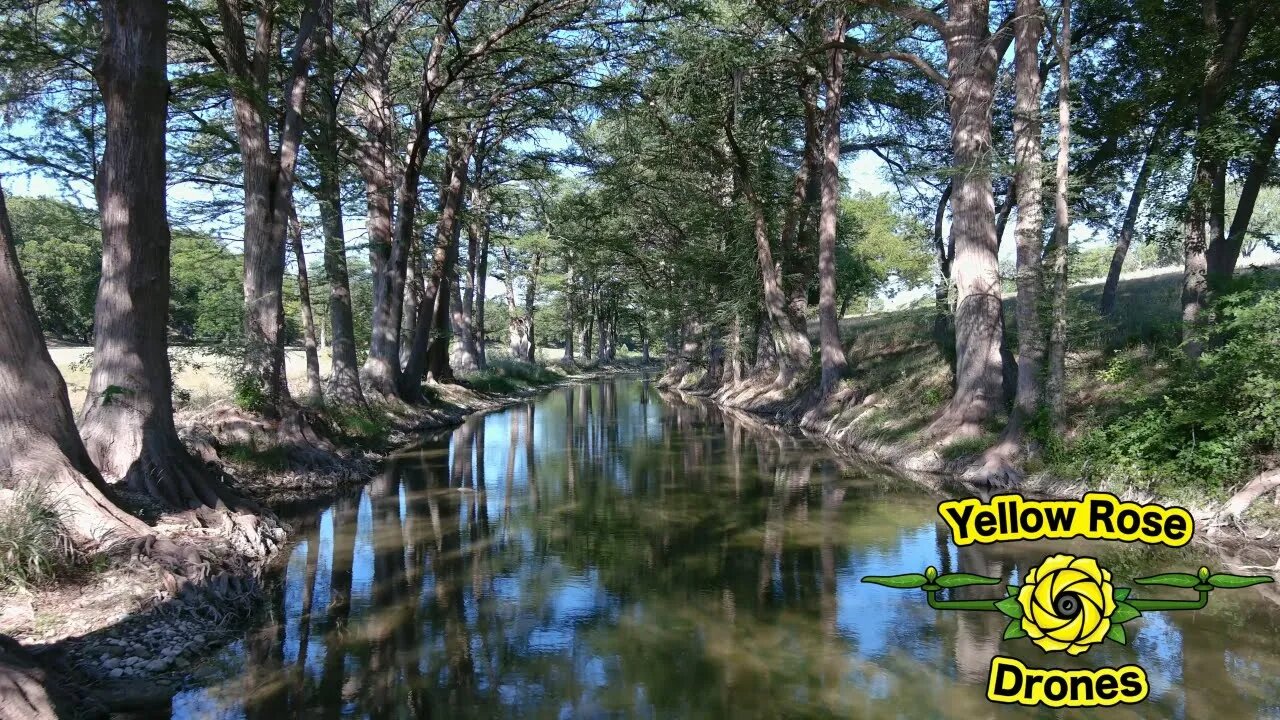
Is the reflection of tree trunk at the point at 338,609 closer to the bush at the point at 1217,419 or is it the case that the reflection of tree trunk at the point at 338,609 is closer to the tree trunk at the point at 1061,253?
the bush at the point at 1217,419

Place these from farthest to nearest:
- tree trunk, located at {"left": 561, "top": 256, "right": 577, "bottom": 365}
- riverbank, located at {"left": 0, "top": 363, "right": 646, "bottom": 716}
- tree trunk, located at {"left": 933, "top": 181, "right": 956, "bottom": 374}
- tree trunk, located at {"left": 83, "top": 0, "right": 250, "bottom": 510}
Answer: tree trunk, located at {"left": 561, "top": 256, "right": 577, "bottom": 365}
tree trunk, located at {"left": 933, "top": 181, "right": 956, "bottom": 374}
tree trunk, located at {"left": 83, "top": 0, "right": 250, "bottom": 510}
riverbank, located at {"left": 0, "top": 363, "right": 646, "bottom": 716}

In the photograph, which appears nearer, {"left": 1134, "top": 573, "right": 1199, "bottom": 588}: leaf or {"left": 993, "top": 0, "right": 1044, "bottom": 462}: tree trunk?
{"left": 1134, "top": 573, "right": 1199, "bottom": 588}: leaf

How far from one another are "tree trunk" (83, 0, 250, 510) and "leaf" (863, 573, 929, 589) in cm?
705

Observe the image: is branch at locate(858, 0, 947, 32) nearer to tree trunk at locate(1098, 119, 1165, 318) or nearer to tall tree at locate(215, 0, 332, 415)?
tree trunk at locate(1098, 119, 1165, 318)

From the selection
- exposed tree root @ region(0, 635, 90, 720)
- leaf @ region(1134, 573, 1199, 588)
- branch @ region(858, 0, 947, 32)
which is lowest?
leaf @ region(1134, 573, 1199, 588)

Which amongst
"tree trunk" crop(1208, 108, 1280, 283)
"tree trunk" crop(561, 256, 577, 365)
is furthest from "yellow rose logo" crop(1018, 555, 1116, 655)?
"tree trunk" crop(561, 256, 577, 365)

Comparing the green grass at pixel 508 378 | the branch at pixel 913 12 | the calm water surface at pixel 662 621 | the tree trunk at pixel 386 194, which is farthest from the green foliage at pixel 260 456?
the green grass at pixel 508 378

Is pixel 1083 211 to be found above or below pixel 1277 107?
below

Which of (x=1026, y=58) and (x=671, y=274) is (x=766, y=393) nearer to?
(x=671, y=274)

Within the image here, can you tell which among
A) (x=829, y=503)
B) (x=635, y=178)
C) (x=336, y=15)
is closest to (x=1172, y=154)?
(x=829, y=503)

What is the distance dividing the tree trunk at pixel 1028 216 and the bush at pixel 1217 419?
1895 mm

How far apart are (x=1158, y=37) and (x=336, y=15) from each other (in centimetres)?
1587

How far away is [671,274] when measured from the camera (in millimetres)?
38844

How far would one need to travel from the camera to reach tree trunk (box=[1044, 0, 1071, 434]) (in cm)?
1130
